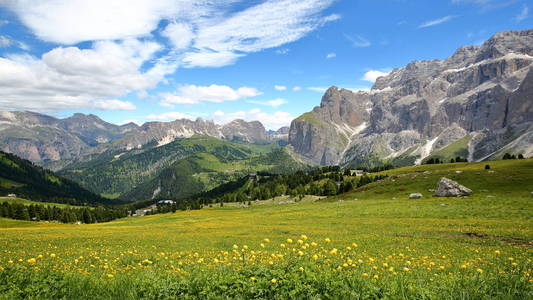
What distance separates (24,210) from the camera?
140 m

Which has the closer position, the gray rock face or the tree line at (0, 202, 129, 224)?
the gray rock face

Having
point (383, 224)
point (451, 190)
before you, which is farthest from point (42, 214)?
point (451, 190)

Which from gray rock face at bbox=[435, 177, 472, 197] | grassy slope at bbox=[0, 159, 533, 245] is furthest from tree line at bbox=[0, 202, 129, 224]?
gray rock face at bbox=[435, 177, 472, 197]

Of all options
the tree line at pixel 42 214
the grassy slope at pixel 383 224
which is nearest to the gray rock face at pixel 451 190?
the grassy slope at pixel 383 224

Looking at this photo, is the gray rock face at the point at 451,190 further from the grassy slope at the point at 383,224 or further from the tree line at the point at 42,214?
the tree line at the point at 42,214

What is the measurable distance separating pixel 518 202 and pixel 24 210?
189394 millimetres

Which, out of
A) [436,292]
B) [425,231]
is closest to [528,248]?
[425,231]

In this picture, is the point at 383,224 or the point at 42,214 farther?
the point at 42,214

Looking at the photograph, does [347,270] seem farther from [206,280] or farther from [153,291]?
[153,291]

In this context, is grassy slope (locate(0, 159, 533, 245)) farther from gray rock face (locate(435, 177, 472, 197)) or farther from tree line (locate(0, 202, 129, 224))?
tree line (locate(0, 202, 129, 224))

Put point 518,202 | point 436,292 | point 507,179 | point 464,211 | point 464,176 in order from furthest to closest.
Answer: point 464,176 < point 507,179 < point 518,202 < point 464,211 < point 436,292

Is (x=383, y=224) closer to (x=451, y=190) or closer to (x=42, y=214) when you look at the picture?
(x=451, y=190)

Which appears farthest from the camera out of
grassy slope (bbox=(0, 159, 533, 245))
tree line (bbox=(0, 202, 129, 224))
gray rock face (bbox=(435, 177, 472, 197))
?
tree line (bbox=(0, 202, 129, 224))

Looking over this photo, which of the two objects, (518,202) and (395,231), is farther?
(518,202)
